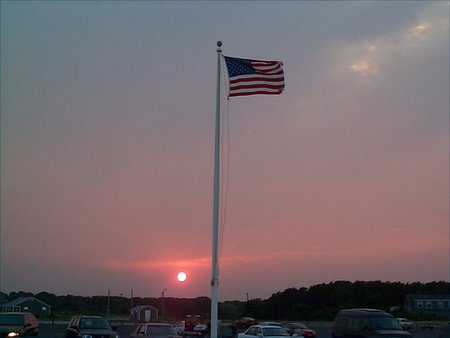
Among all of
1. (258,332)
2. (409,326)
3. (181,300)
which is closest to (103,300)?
(181,300)

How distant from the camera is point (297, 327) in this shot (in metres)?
51.6

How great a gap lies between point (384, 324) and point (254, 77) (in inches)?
613

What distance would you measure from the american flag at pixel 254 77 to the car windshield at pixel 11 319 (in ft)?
57.5

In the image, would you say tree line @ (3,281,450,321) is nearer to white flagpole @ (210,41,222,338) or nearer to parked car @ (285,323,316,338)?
parked car @ (285,323,316,338)

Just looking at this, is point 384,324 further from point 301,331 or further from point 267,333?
point 301,331

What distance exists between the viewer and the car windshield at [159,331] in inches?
1023

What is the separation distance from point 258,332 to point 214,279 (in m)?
16.0

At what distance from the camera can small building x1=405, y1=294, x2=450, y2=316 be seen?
100375 millimetres

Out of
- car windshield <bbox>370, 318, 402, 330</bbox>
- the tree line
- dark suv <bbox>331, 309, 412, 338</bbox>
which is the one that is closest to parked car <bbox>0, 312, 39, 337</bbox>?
dark suv <bbox>331, 309, 412, 338</bbox>

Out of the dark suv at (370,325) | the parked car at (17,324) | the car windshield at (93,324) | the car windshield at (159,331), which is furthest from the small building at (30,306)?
the dark suv at (370,325)

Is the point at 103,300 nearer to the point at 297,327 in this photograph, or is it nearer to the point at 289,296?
the point at 289,296

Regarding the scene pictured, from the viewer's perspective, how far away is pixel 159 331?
2612cm

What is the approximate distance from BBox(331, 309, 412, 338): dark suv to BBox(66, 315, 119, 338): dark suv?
35.4 feet

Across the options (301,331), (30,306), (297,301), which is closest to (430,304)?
(297,301)
